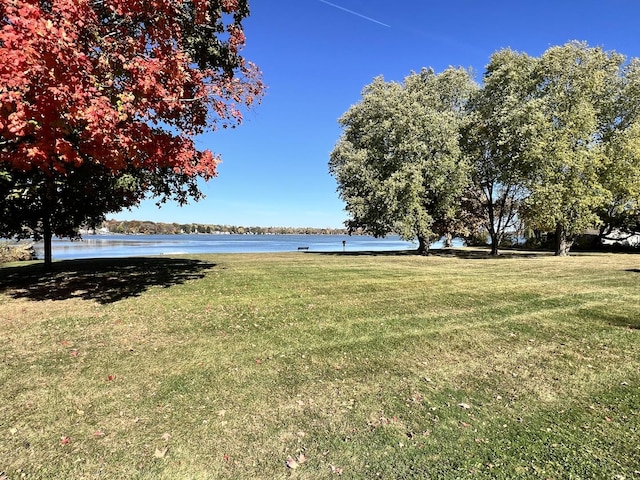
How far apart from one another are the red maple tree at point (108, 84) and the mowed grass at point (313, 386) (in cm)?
332

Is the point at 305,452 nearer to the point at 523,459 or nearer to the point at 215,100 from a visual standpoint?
the point at 523,459

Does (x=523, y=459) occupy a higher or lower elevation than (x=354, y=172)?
lower

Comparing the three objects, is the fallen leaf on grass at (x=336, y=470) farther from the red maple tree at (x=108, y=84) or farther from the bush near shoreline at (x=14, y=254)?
the bush near shoreline at (x=14, y=254)

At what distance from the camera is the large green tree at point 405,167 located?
86.0 feet

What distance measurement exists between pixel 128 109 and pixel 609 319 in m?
11.1

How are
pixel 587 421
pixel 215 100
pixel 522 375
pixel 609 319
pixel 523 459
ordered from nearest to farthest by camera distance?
pixel 523 459, pixel 587 421, pixel 522 375, pixel 609 319, pixel 215 100

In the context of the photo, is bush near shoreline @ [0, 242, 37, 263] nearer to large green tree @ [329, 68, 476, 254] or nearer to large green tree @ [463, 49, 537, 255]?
large green tree @ [329, 68, 476, 254]

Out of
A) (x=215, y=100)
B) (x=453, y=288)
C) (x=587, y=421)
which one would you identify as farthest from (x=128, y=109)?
(x=453, y=288)

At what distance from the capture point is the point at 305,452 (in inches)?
153

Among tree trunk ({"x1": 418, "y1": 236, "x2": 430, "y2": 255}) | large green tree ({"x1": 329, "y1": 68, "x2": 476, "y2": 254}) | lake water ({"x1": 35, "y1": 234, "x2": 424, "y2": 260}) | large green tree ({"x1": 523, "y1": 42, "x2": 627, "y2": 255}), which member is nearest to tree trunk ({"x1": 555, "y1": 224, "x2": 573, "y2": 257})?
large green tree ({"x1": 523, "y1": 42, "x2": 627, "y2": 255})

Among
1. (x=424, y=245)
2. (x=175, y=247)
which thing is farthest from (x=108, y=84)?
(x=175, y=247)

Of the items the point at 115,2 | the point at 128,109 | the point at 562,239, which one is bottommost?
the point at 562,239

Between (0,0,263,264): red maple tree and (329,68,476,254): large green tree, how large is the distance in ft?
53.5

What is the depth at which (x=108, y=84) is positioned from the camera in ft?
25.3
